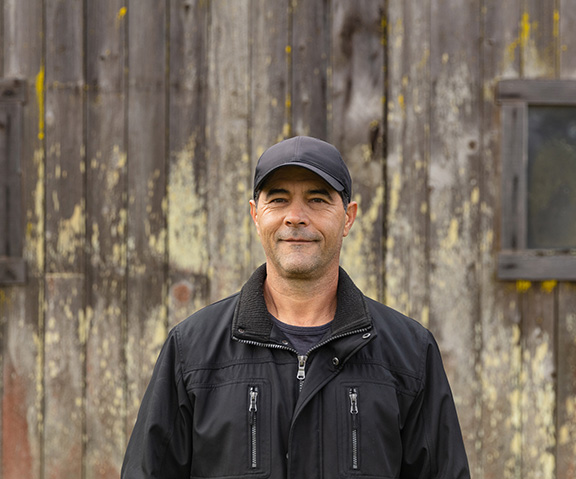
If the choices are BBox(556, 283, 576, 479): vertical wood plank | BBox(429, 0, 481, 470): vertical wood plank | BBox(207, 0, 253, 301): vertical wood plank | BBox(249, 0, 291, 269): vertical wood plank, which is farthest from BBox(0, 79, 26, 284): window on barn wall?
BBox(556, 283, 576, 479): vertical wood plank

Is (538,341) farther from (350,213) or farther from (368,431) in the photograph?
(368,431)

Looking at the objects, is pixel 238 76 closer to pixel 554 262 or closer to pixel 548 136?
pixel 548 136

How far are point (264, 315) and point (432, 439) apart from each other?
0.52 m

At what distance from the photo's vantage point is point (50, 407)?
112 inches

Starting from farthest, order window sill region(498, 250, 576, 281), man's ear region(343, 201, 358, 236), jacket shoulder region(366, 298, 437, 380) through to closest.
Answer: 1. window sill region(498, 250, 576, 281)
2. man's ear region(343, 201, 358, 236)
3. jacket shoulder region(366, 298, 437, 380)

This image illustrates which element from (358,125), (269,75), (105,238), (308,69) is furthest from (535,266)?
(105,238)

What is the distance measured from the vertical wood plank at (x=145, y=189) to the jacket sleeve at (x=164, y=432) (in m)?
1.20

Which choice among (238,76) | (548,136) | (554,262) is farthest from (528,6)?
Result: (238,76)

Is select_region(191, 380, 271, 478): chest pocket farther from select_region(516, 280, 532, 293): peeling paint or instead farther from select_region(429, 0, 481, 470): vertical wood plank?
select_region(516, 280, 532, 293): peeling paint

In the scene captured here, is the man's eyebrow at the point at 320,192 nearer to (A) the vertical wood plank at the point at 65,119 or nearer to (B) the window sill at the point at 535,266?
(B) the window sill at the point at 535,266

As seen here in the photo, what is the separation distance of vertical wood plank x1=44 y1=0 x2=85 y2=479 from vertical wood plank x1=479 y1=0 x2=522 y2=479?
5.73 feet

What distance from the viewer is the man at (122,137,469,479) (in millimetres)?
1583

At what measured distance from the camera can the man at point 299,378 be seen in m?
1.58

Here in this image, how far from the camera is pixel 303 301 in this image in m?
1.72
